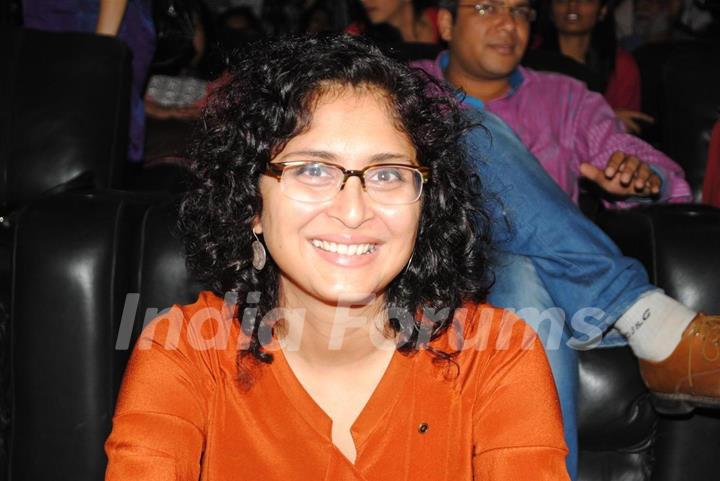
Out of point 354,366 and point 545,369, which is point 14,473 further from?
point 545,369

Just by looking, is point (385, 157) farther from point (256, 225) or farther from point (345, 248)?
point (256, 225)

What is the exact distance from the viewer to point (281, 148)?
119 centimetres

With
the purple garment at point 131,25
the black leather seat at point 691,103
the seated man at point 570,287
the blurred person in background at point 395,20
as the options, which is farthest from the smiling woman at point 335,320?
the blurred person in background at point 395,20

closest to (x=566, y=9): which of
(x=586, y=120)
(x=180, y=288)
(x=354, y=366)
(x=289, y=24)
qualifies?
(x=586, y=120)

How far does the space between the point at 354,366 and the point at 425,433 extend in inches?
5.1

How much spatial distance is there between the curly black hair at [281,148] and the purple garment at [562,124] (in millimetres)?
814

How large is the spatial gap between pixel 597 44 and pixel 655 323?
1770 millimetres

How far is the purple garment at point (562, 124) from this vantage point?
7.18 feet

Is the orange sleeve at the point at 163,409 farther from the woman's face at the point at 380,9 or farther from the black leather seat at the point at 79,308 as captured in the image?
the woman's face at the point at 380,9

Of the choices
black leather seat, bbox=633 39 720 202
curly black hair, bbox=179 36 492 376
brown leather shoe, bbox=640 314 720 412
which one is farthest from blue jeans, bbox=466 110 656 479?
black leather seat, bbox=633 39 720 202

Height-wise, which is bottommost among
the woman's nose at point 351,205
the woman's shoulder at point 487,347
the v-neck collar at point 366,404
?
the v-neck collar at point 366,404

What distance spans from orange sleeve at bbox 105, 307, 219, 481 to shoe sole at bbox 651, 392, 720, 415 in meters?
0.85

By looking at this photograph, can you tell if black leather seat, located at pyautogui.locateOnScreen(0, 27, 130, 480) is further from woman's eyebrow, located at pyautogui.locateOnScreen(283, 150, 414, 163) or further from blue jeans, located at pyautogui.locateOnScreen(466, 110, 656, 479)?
woman's eyebrow, located at pyautogui.locateOnScreen(283, 150, 414, 163)

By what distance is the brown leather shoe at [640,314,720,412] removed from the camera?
1.58 meters
